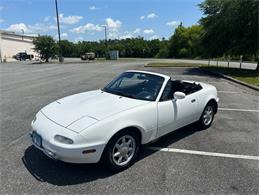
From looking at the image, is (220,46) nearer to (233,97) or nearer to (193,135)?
(233,97)

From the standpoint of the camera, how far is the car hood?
3447 mm

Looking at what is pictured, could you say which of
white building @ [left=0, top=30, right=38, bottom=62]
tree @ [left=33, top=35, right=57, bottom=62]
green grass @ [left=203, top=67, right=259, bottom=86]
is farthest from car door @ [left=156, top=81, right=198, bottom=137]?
white building @ [left=0, top=30, right=38, bottom=62]

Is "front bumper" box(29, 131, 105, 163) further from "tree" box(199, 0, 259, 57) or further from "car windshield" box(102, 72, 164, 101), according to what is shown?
"tree" box(199, 0, 259, 57)

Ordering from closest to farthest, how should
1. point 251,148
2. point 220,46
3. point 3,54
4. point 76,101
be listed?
point 76,101 < point 251,148 < point 220,46 < point 3,54

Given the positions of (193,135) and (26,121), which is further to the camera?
(26,121)

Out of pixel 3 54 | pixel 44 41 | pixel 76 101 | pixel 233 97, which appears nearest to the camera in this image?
pixel 76 101

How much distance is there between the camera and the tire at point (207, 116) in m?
5.36

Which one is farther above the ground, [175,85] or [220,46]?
[220,46]

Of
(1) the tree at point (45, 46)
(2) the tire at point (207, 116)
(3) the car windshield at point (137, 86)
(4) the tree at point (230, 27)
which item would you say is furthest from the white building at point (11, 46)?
(2) the tire at point (207, 116)

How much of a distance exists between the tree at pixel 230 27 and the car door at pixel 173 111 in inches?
602

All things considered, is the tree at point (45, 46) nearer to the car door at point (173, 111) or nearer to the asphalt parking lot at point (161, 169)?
the asphalt parking lot at point (161, 169)

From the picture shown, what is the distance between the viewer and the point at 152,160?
4.00 metres

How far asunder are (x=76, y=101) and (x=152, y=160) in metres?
1.64

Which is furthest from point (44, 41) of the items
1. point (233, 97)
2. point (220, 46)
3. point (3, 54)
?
point (233, 97)
